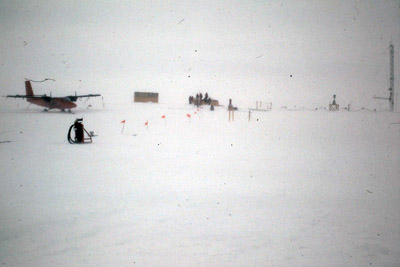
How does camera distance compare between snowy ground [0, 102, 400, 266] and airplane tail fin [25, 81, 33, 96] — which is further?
airplane tail fin [25, 81, 33, 96]

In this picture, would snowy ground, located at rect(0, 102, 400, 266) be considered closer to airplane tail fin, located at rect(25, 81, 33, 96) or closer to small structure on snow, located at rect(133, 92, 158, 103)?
airplane tail fin, located at rect(25, 81, 33, 96)

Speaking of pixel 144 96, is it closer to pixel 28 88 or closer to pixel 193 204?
pixel 28 88

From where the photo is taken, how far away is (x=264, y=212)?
2.58m

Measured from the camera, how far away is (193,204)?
8.89ft

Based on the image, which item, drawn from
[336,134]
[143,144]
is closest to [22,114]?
[143,144]

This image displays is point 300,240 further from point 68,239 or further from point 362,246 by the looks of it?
point 68,239

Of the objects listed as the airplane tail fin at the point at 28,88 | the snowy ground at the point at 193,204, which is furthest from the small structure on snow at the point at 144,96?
the airplane tail fin at the point at 28,88

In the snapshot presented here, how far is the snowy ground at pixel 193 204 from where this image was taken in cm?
197

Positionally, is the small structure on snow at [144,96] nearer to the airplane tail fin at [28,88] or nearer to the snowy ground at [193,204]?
the snowy ground at [193,204]

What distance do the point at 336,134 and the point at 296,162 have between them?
3.14 metres

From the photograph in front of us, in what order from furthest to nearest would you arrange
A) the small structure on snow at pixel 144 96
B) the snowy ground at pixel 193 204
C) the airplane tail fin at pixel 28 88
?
1. the small structure on snow at pixel 144 96
2. the airplane tail fin at pixel 28 88
3. the snowy ground at pixel 193 204

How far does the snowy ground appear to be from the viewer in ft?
6.46

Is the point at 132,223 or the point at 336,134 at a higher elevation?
the point at 336,134

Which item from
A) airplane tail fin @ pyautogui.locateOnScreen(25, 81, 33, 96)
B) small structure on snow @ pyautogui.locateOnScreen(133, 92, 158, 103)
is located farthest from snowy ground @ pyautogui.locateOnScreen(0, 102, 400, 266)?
small structure on snow @ pyautogui.locateOnScreen(133, 92, 158, 103)
